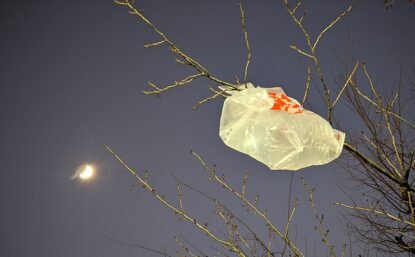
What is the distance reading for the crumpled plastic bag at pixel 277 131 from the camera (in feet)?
5.88

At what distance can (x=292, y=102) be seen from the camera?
6.30 ft

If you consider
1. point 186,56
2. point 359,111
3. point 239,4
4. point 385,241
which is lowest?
point 385,241

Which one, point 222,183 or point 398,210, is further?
point 398,210

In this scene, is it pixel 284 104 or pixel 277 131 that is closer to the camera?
pixel 277 131

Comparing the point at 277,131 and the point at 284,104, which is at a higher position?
→ the point at 284,104

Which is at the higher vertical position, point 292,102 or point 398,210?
point 292,102

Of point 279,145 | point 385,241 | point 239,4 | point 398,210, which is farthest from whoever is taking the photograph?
point 385,241

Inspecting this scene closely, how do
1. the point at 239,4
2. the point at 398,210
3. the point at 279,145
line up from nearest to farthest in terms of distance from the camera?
the point at 239,4 < the point at 279,145 < the point at 398,210

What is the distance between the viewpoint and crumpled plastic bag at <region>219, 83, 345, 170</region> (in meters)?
1.79

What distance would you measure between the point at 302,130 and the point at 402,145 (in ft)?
5.17

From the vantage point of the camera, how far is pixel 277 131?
5.90ft

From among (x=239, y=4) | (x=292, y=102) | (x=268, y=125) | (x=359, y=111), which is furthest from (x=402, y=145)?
(x=239, y=4)

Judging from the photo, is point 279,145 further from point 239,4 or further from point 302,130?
point 239,4

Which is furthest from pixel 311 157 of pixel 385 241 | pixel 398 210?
pixel 385 241
